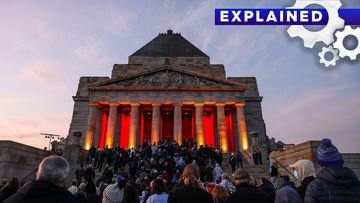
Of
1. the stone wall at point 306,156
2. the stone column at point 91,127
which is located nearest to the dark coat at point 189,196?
the stone wall at point 306,156

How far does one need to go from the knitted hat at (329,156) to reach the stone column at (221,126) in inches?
1032

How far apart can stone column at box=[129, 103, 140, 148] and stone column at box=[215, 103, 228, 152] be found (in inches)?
371

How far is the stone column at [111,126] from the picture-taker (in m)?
28.9

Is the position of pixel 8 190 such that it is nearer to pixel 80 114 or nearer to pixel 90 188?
pixel 90 188

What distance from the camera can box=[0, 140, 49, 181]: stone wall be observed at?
14390 mm

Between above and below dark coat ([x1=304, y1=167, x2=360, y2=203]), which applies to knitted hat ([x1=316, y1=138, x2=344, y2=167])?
above

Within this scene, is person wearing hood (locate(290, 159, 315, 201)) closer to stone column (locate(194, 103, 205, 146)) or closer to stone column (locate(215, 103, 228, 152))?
stone column (locate(194, 103, 205, 146))

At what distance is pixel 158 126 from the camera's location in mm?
29578

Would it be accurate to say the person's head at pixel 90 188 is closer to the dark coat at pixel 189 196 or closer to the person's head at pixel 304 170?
the dark coat at pixel 189 196

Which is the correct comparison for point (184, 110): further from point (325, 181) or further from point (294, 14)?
point (325, 181)

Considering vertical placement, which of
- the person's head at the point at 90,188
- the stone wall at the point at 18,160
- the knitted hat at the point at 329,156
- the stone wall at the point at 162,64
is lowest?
the person's head at the point at 90,188

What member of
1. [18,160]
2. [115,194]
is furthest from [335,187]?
[18,160]

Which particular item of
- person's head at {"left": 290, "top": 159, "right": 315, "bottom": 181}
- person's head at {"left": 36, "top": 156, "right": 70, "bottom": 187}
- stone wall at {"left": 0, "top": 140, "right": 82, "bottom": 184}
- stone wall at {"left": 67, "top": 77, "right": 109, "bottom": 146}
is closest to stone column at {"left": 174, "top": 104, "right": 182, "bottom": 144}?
stone wall at {"left": 67, "top": 77, "right": 109, "bottom": 146}

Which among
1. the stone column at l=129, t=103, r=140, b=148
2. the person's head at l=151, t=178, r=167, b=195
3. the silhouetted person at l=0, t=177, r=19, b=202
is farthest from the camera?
the stone column at l=129, t=103, r=140, b=148
